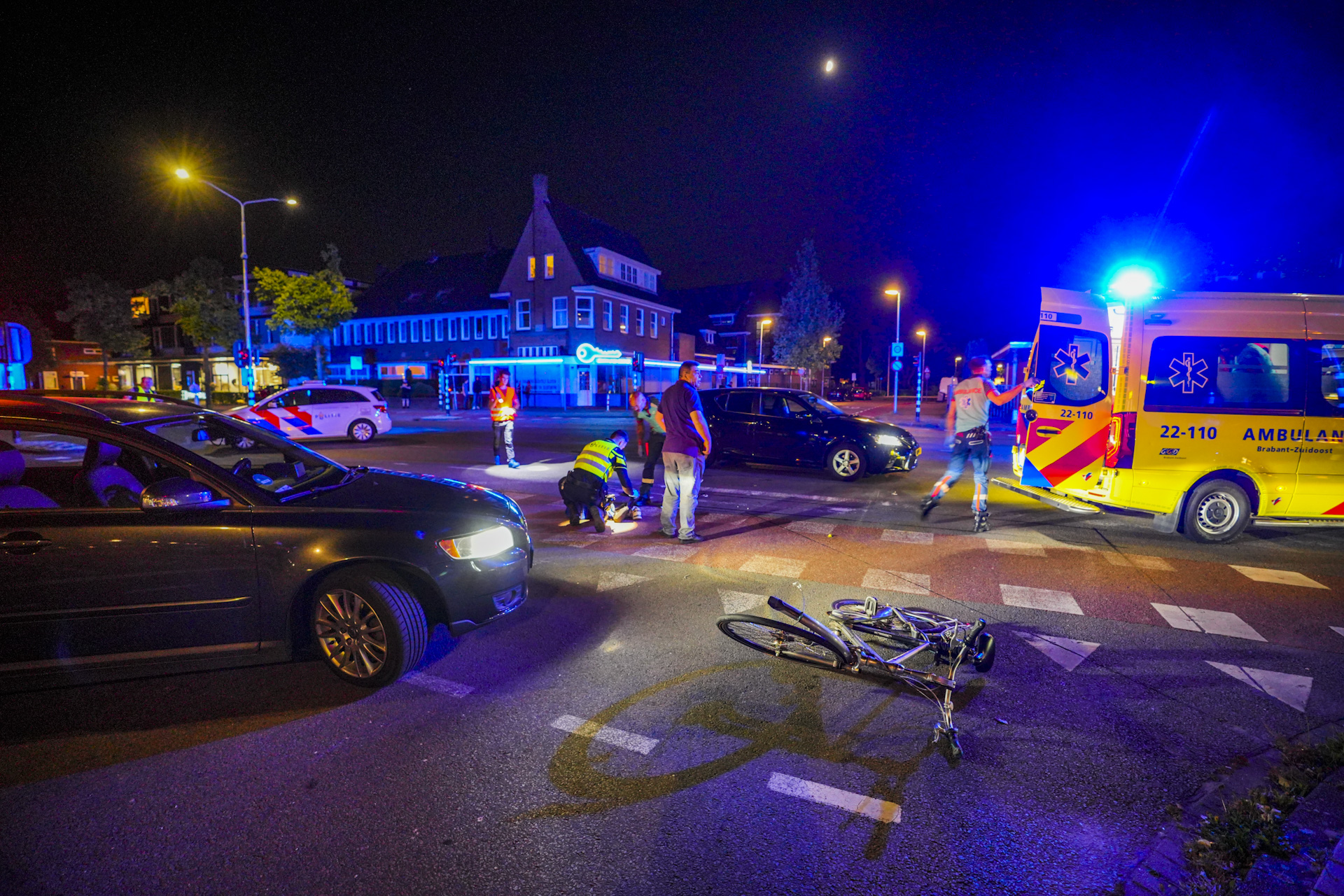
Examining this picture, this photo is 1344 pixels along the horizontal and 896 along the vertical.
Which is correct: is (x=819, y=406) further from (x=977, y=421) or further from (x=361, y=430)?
(x=361, y=430)

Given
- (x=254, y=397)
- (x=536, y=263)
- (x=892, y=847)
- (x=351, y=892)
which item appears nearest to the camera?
(x=351, y=892)

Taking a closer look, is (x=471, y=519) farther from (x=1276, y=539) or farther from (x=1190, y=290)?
(x=1276, y=539)

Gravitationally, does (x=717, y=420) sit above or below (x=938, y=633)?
above

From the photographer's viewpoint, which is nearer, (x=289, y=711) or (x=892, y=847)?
(x=892, y=847)

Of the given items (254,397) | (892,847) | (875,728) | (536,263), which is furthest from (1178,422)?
(536,263)

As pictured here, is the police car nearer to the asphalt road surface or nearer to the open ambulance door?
the asphalt road surface

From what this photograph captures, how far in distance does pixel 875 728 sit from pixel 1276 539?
732 cm

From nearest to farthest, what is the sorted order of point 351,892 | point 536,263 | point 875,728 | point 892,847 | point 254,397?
point 351,892
point 892,847
point 875,728
point 254,397
point 536,263

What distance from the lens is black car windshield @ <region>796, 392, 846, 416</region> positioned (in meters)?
12.1

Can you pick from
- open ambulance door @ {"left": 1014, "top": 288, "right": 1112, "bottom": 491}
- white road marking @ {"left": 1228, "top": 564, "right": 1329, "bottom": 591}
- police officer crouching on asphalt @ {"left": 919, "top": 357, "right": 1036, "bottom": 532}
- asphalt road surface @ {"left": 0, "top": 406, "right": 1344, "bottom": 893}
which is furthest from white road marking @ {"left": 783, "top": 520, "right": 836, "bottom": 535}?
white road marking @ {"left": 1228, "top": 564, "right": 1329, "bottom": 591}

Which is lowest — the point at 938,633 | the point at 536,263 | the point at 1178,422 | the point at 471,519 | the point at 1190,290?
the point at 938,633

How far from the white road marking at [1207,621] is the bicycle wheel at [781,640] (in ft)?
9.43

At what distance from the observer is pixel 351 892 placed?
7.36 feet

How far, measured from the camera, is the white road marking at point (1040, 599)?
16.8ft
